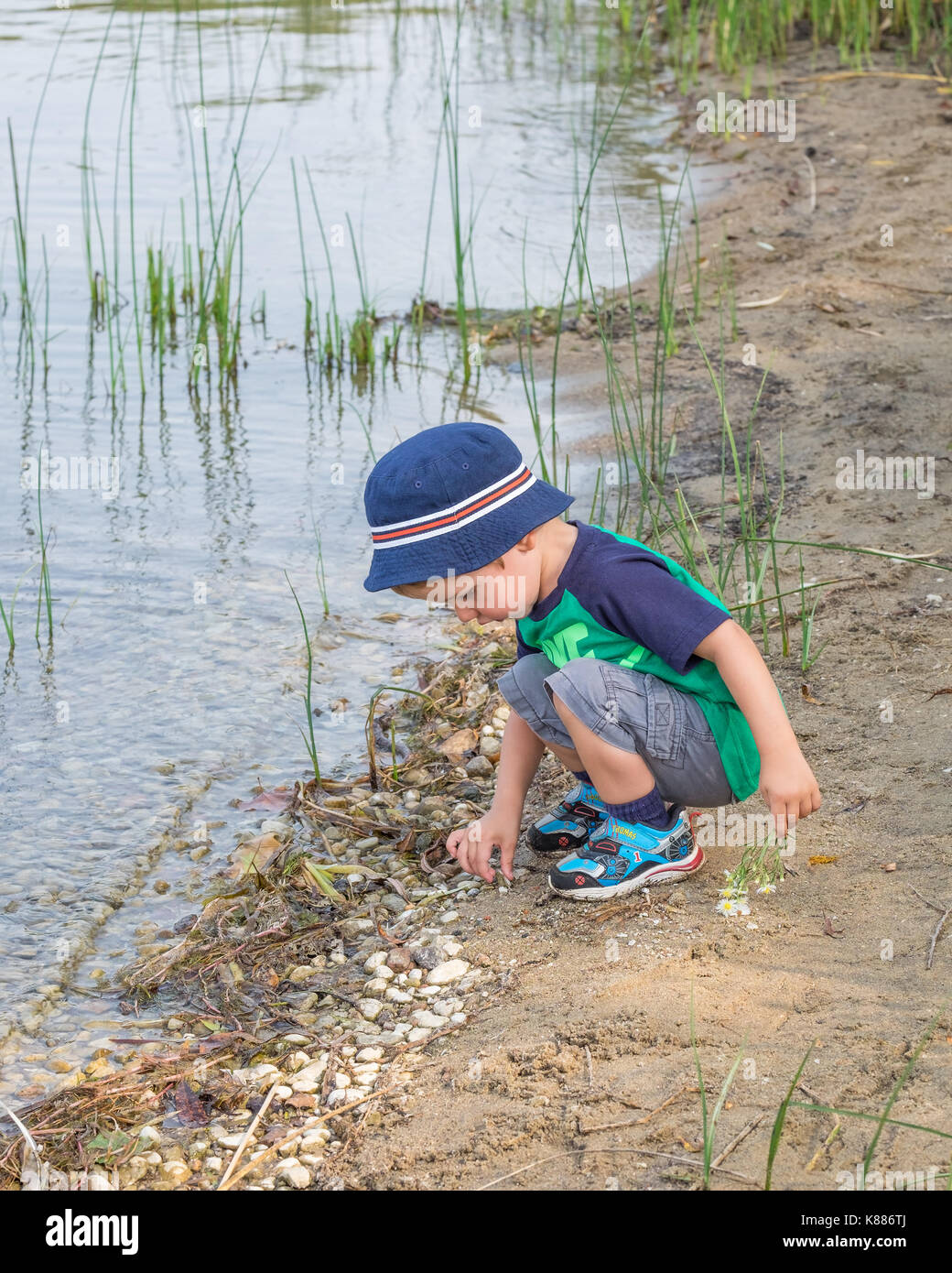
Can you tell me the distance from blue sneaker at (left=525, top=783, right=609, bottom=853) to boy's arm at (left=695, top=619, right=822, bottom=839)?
25.1 inches

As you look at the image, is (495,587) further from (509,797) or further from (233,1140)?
(233,1140)

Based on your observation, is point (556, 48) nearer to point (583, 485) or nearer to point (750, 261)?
point (750, 261)

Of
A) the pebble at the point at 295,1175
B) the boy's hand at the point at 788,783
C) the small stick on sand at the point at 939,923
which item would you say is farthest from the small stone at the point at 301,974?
the small stick on sand at the point at 939,923

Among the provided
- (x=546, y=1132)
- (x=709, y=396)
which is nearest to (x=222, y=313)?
(x=709, y=396)

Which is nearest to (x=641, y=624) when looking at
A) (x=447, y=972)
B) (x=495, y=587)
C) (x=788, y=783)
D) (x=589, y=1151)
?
(x=495, y=587)

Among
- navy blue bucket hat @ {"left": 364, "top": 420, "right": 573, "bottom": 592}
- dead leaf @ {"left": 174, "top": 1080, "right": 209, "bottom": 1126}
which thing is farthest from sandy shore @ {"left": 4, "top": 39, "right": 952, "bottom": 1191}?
navy blue bucket hat @ {"left": 364, "top": 420, "right": 573, "bottom": 592}

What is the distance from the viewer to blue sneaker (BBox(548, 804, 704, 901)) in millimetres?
2797

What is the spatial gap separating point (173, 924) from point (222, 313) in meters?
3.80

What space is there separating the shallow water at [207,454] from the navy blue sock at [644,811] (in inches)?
45.3

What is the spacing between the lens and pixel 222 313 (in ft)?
20.5

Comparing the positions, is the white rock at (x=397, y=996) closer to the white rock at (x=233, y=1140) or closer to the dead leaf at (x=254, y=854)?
the white rock at (x=233, y=1140)

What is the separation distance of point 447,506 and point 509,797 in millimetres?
765

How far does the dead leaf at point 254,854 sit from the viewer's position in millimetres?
3363

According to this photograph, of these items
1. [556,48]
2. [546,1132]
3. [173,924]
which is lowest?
[173,924]
